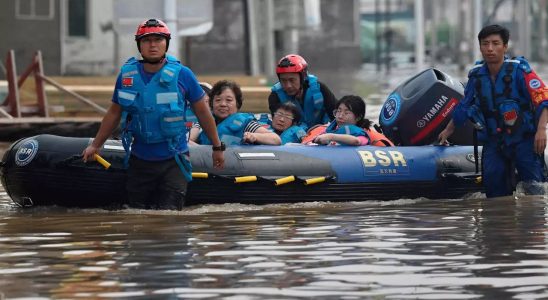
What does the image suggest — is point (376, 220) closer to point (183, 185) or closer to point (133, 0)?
point (183, 185)

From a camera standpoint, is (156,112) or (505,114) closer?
(156,112)

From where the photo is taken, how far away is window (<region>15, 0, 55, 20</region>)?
117ft

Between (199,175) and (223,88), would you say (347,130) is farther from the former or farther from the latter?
(199,175)

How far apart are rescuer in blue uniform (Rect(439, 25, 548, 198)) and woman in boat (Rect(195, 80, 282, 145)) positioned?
5.08ft

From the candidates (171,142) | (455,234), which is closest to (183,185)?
(171,142)

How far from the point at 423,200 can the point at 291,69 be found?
5.14 ft

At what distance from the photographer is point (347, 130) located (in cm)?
1308

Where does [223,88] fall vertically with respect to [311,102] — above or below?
above

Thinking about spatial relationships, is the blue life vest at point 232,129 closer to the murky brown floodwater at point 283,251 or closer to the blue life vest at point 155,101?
the murky brown floodwater at point 283,251

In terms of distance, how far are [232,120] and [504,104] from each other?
210 centimetres

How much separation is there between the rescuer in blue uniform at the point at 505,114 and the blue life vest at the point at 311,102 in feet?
4.66

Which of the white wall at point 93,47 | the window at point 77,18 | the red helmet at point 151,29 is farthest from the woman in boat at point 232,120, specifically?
the window at point 77,18

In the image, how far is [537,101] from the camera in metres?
12.2

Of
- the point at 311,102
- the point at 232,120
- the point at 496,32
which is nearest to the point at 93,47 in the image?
the point at 311,102
